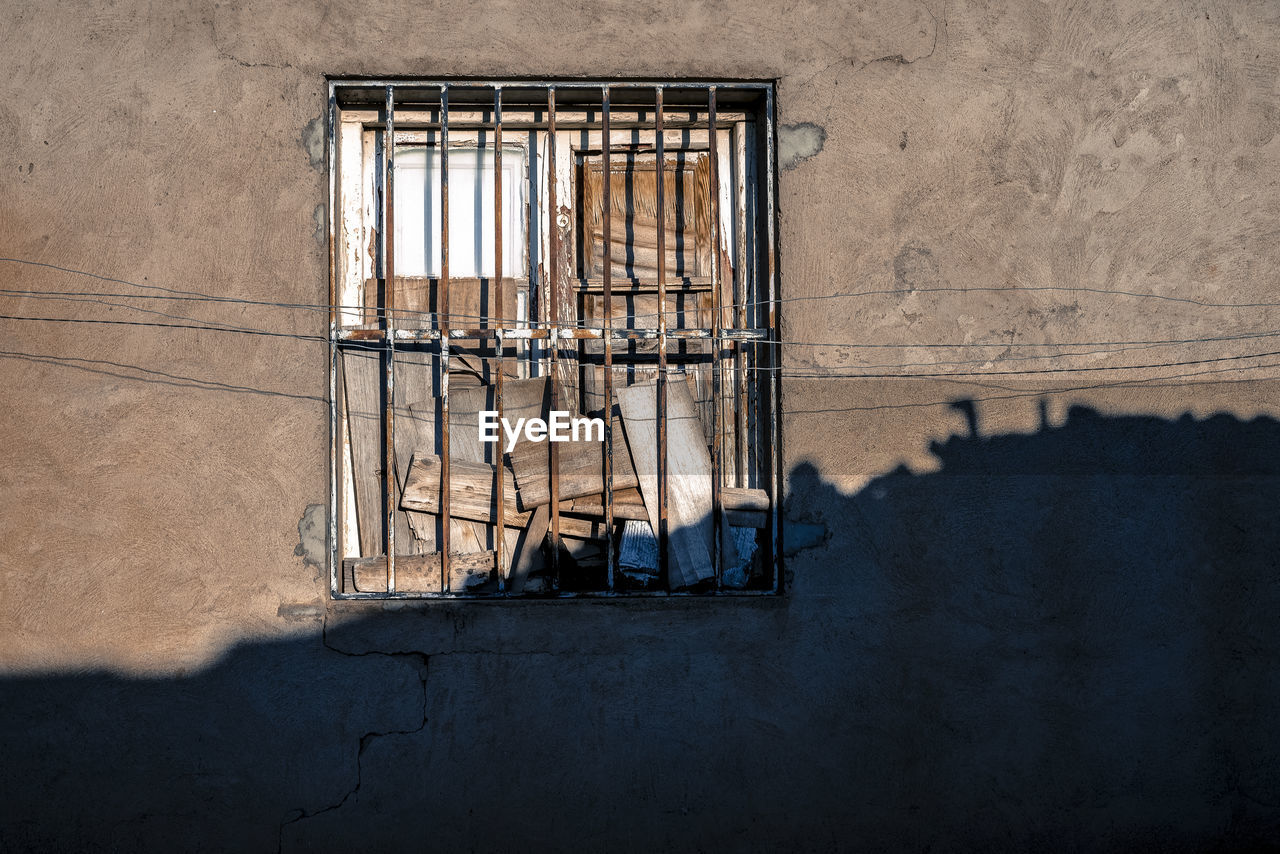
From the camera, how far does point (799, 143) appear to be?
3248 millimetres

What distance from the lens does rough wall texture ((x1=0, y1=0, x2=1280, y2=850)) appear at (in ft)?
10.0

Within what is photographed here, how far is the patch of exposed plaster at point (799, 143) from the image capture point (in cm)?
324

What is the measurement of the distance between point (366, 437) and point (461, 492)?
16.0 inches

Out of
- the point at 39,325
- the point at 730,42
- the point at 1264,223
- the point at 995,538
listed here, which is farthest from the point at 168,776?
the point at 1264,223

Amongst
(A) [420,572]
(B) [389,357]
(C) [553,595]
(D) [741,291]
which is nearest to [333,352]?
(B) [389,357]

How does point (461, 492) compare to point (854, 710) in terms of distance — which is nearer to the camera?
point (854, 710)

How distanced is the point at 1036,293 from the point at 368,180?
2.45m

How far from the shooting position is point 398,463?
3.36 metres

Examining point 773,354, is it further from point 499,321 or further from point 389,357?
point 389,357

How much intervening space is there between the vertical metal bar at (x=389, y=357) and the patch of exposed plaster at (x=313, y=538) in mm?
226

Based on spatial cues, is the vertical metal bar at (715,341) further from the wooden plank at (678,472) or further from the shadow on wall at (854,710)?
the shadow on wall at (854,710)

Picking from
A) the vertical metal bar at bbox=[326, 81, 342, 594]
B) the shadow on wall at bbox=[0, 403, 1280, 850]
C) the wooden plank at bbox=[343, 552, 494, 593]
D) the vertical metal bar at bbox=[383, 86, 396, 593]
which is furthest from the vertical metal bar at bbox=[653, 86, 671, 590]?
the vertical metal bar at bbox=[326, 81, 342, 594]

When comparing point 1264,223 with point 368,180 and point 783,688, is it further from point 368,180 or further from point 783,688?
point 368,180

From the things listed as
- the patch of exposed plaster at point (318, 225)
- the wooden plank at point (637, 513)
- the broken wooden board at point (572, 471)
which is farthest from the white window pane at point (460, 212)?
the wooden plank at point (637, 513)
